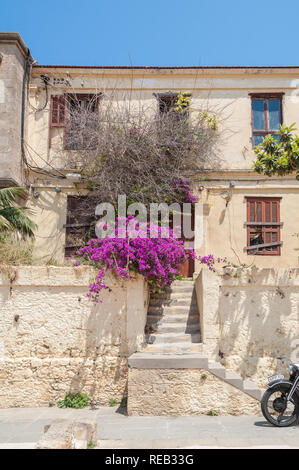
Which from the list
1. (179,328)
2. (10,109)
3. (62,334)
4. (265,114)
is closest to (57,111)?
(10,109)

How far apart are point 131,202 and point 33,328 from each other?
4.16 metres

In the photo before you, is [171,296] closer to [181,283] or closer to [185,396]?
[181,283]

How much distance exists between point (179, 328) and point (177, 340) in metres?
0.41

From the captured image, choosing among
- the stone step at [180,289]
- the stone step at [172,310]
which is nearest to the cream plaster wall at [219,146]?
the stone step at [180,289]

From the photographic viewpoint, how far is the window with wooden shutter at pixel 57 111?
13.0 m

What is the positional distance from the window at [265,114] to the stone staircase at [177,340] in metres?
5.32

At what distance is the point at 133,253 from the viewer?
28.9ft

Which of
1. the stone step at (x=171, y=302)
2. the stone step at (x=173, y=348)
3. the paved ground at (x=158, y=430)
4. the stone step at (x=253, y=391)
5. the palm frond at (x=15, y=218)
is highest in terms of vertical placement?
the palm frond at (x=15, y=218)

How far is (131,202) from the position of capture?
11.3 meters

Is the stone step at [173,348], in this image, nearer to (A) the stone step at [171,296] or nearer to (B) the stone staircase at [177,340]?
(B) the stone staircase at [177,340]

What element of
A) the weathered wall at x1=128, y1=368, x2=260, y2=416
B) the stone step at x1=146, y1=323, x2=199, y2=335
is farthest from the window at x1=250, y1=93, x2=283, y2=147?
the weathered wall at x1=128, y1=368, x2=260, y2=416

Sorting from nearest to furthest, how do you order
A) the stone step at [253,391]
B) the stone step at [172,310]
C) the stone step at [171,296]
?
1. the stone step at [253,391]
2. the stone step at [172,310]
3. the stone step at [171,296]
